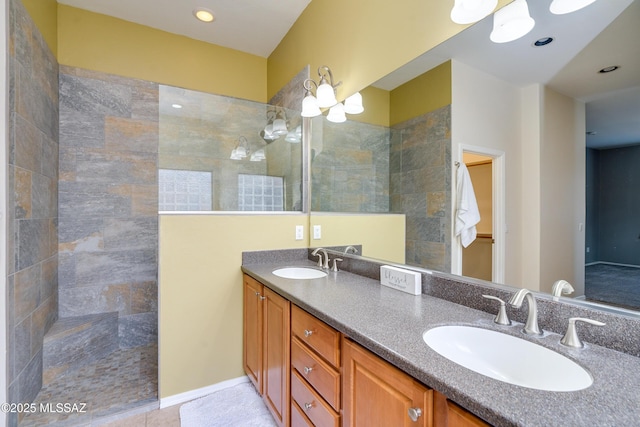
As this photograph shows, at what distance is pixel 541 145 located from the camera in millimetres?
1054

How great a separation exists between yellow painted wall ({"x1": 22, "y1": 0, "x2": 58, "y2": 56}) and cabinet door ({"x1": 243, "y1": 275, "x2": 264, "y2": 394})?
7.38ft

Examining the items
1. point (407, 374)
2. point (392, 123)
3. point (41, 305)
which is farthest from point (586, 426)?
point (41, 305)

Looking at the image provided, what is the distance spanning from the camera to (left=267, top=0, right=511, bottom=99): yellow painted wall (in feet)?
4.72

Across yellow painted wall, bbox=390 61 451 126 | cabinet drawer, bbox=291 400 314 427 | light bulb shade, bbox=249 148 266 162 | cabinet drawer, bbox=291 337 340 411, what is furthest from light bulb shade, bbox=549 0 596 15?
light bulb shade, bbox=249 148 266 162

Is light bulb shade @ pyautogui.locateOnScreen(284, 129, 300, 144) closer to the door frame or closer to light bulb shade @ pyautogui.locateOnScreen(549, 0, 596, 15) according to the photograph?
the door frame

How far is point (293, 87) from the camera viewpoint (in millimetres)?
2670

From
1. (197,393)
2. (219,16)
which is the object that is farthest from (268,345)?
(219,16)

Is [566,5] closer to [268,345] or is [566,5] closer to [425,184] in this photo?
[425,184]

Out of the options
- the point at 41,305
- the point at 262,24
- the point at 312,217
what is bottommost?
the point at 41,305

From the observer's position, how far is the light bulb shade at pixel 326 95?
6.79ft

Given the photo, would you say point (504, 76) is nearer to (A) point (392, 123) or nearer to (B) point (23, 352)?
(A) point (392, 123)

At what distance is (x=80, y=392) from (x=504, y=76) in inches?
119

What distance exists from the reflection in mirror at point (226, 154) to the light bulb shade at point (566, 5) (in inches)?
70.6

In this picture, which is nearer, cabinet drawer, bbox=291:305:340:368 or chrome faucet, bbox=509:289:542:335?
chrome faucet, bbox=509:289:542:335
